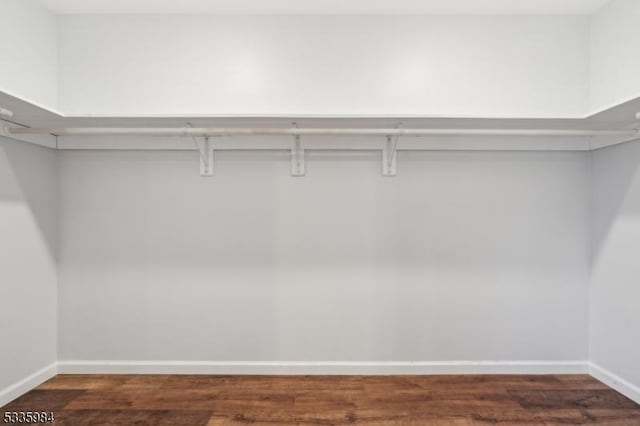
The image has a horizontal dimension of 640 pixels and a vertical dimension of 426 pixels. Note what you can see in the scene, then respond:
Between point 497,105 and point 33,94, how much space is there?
2988mm

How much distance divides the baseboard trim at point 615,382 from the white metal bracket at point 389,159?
77.5 inches

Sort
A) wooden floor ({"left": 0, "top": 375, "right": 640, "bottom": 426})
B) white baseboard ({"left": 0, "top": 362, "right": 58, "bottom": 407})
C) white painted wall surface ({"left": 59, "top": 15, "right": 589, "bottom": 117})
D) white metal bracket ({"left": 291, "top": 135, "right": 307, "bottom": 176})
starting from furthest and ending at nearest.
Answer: white metal bracket ({"left": 291, "top": 135, "right": 307, "bottom": 176}) → white painted wall surface ({"left": 59, "top": 15, "right": 589, "bottom": 117}) → white baseboard ({"left": 0, "top": 362, "right": 58, "bottom": 407}) → wooden floor ({"left": 0, "top": 375, "right": 640, "bottom": 426})

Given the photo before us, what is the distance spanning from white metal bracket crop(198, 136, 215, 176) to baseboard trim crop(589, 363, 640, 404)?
306cm

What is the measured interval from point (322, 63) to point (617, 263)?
7.80ft

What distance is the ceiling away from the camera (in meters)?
2.20

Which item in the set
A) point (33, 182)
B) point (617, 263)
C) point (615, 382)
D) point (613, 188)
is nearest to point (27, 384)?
point (33, 182)

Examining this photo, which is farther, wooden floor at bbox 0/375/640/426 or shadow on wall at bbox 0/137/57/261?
shadow on wall at bbox 0/137/57/261

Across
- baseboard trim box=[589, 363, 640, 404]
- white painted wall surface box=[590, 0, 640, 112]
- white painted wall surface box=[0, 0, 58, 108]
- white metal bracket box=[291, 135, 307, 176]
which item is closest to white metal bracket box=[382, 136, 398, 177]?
white metal bracket box=[291, 135, 307, 176]

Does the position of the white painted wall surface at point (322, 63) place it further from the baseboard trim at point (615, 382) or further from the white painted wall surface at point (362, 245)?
the baseboard trim at point (615, 382)

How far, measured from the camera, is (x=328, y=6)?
7.36 feet

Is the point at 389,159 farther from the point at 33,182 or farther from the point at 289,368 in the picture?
the point at 33,182

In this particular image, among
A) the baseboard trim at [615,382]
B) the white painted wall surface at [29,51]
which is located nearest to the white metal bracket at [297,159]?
the white painted wall surface at [29,51]

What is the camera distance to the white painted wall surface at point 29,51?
6.57ft

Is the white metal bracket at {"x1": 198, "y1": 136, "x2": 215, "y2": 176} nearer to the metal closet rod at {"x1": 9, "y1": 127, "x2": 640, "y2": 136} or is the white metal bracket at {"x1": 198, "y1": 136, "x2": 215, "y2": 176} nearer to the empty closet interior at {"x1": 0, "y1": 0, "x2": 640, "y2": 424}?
the empty closet interior at {"x1": 0, "y1": 0, "x2": 640, "y2": 424}
